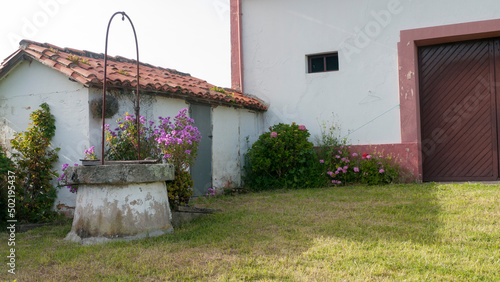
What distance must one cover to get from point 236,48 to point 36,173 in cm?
607

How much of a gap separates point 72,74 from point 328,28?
19.5 feet

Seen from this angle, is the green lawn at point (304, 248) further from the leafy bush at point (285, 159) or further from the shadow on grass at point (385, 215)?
the leafy bush at point (285, 159)

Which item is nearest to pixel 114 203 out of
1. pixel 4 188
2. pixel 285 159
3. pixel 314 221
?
pixel 314 221

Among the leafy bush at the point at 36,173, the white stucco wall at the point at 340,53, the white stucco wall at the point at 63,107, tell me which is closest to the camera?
the leafy bush at the point at 36,173

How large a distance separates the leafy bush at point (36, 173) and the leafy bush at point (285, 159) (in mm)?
4258

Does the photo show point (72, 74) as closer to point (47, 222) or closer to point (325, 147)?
point (47, 222)

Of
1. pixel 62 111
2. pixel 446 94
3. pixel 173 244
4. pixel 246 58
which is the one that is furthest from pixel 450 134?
pixel 62 111

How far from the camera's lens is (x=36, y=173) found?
586 cm

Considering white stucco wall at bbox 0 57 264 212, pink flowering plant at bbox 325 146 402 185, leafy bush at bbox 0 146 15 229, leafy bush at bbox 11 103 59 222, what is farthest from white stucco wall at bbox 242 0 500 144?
leafy bush at bbox 0 146 15 229

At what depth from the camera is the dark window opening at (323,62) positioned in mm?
9566

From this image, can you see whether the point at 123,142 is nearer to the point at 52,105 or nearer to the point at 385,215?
the point at 52,105

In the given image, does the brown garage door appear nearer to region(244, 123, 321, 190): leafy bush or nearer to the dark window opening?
the dark window opening

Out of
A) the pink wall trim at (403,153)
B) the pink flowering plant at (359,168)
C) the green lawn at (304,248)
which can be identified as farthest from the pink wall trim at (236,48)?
the green lawn at (304,248)

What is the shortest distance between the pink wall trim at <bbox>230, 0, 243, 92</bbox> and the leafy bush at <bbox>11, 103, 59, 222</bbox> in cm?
521
